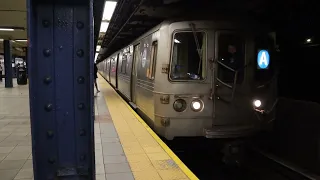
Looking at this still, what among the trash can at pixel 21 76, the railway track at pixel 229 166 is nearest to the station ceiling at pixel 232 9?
the railway track at pixel 229 166

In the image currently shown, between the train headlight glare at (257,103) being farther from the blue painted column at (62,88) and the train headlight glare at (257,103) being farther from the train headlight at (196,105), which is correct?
the blue painted column at (62,88)

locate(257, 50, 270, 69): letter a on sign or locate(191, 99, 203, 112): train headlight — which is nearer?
locate(191, 99, 203, 112): train headlight

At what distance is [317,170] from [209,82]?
2.48 m

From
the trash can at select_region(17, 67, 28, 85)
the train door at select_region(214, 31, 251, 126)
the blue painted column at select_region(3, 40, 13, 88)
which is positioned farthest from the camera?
the trash can at select_region(17, 67, 28, 85)

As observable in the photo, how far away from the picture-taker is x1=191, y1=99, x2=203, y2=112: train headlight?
5.09 meters

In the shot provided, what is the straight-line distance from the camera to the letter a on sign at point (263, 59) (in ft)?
17.8

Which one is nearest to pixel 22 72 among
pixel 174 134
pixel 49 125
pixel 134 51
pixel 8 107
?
pixel 8 107

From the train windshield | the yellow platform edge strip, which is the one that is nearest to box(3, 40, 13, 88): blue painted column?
the yellow platform edge strip

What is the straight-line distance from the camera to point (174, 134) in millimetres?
5086

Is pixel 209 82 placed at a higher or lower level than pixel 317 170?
higher

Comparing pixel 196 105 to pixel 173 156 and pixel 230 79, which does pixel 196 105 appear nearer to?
pixel 230 79

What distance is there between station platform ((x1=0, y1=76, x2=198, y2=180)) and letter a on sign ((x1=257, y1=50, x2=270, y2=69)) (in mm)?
2235

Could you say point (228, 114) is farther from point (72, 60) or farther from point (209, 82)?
point (72, 60)

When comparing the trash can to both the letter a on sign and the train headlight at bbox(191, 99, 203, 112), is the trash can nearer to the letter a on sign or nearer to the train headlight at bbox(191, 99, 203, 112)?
the train headlight at bbox(191, 99, 203, 112)
